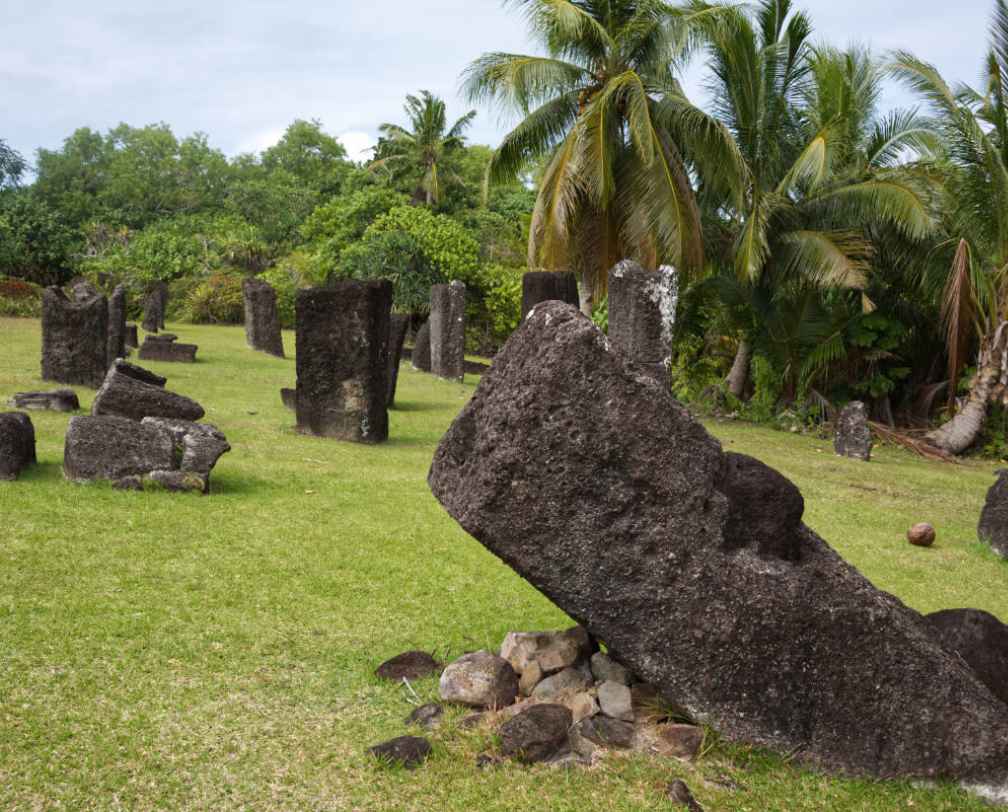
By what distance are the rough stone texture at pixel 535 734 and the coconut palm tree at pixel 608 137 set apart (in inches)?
631

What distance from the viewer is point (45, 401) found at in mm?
11664

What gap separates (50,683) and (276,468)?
18.0 feet

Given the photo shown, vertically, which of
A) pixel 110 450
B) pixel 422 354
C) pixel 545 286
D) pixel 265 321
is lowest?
pixel 110 450

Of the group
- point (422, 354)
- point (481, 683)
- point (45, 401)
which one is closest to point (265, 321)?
point (422, 354)

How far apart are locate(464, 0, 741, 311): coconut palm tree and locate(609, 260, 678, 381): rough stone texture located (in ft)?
16.7

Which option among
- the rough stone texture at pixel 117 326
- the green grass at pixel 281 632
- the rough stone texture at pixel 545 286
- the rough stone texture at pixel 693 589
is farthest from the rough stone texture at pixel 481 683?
the rough stone texture at pixel 117 326

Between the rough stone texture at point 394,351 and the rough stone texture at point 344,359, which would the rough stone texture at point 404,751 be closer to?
the rough stone texture at point 344,359

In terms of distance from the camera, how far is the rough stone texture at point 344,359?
466 inches

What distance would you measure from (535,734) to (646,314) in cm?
1087

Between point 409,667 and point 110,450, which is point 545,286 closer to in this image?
point 110,450

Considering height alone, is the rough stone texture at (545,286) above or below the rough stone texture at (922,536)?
above

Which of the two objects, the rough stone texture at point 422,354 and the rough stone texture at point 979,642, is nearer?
the rough stone texture at point 979,642

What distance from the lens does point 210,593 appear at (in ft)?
19.5

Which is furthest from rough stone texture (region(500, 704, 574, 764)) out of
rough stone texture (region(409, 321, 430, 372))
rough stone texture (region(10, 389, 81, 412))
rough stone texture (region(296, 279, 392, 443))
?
rough stone texture (region(409, 321, 430, 372))
